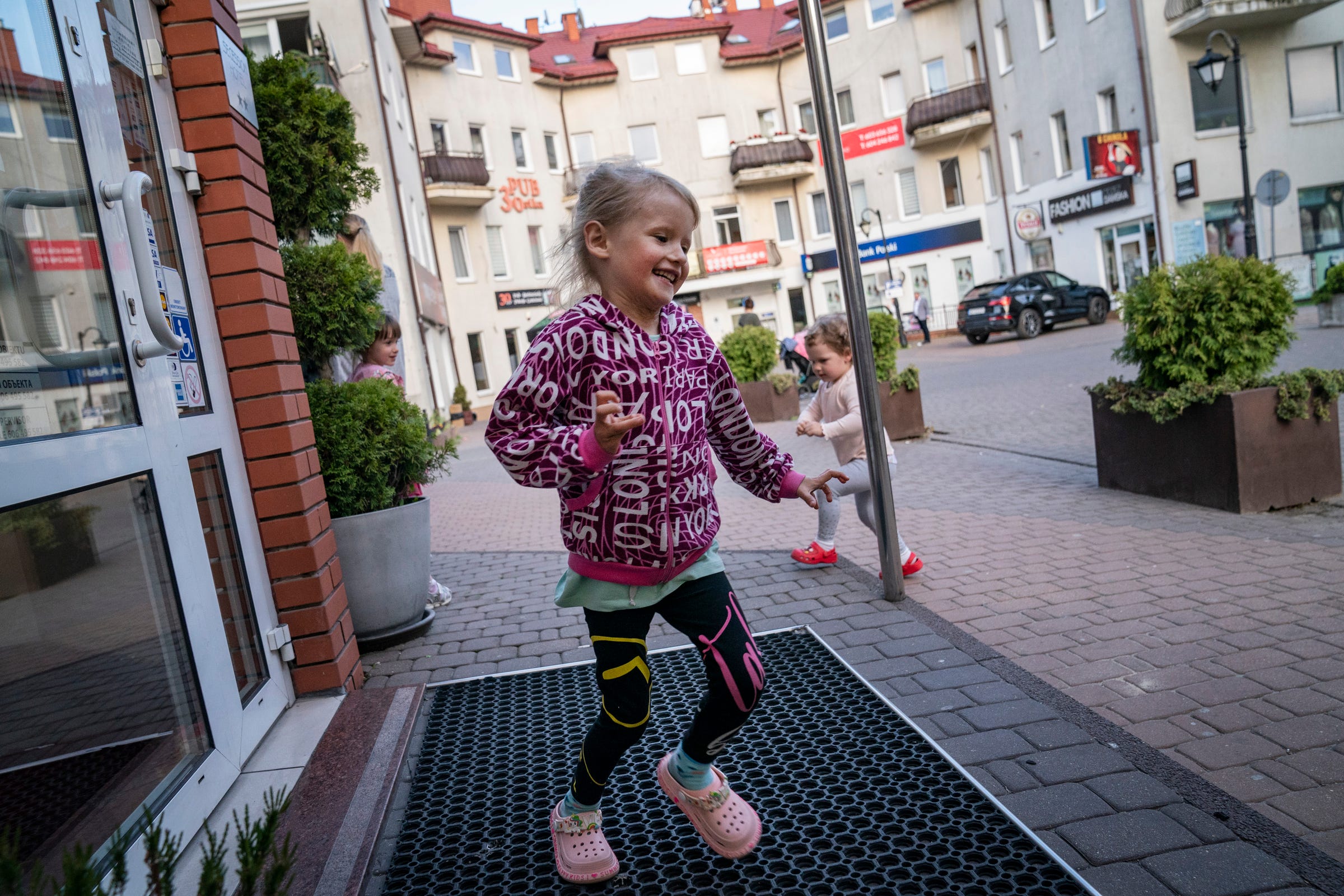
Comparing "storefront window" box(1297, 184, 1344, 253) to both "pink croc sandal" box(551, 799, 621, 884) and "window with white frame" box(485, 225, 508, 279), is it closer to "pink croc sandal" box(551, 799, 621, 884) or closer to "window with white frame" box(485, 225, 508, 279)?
"window with white frame" box(485, 225, 508, 279)

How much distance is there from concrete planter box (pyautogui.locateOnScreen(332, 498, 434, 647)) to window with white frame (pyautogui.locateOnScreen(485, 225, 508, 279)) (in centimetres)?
3096

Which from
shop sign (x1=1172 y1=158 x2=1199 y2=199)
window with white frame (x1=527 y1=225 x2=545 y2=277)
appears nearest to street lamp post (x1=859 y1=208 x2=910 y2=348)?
shop sign (x1=1172 y1=158 x2=1199 y2=199)

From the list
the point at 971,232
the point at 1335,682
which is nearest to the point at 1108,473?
the point at 1335,682

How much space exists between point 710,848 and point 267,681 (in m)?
1.87

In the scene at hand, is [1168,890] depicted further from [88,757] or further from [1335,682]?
[88,757]

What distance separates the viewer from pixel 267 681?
11.8 ft

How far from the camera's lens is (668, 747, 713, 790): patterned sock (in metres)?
2.51

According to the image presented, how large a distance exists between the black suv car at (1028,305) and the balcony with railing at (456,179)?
16.5 metres

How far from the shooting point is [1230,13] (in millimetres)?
23500

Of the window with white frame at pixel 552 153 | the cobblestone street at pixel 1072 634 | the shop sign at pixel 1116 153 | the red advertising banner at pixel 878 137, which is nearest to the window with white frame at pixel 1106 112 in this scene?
the shop sign at pixel 1116 153

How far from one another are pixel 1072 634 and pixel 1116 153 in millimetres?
24741

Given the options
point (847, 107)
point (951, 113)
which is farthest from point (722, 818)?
point (847, 107)

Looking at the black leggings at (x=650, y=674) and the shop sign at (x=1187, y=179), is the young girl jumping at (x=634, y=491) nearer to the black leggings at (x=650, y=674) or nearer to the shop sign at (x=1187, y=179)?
the black leggings at (x=650, y=674)

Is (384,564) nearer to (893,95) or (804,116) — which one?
(893,95)
